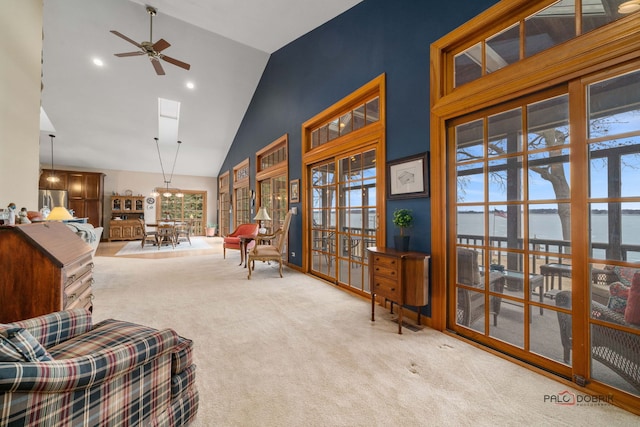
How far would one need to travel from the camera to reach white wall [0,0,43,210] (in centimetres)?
259

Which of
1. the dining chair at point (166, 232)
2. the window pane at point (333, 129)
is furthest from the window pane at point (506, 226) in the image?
the dining chair at point (166, 232)

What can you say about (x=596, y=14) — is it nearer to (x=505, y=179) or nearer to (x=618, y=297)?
(x=505, y=179)

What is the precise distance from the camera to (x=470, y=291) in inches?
89.8

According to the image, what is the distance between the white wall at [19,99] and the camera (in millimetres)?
2593

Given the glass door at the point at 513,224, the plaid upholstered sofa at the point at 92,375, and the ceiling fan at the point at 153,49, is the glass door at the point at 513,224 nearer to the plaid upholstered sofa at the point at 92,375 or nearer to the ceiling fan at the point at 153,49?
the plaid upholstered sofa at the point at 92,375

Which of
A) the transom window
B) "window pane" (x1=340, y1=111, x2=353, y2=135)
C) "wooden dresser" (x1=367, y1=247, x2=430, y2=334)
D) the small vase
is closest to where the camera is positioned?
the transom window

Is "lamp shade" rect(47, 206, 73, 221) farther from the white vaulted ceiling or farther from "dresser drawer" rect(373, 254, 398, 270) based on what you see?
"dresser drawer" rect(373, 254, 398, 270)

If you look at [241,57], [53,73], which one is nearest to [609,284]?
[241,57]

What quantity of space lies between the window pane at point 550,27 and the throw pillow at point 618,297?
1.64 meters

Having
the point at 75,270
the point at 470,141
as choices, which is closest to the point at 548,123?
the point at 470,141

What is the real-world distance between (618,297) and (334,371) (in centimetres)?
181

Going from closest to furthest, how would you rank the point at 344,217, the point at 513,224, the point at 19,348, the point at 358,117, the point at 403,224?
the point at 19,348, the point at 513,224, the point at 403,224, the point at 358,117, the point at 344,217

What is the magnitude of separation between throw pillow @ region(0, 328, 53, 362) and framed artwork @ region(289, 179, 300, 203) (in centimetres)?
419

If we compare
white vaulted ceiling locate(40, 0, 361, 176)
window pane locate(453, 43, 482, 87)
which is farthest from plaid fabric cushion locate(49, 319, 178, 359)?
white vaulted ceiling locate(40, 0, 361, 176)
